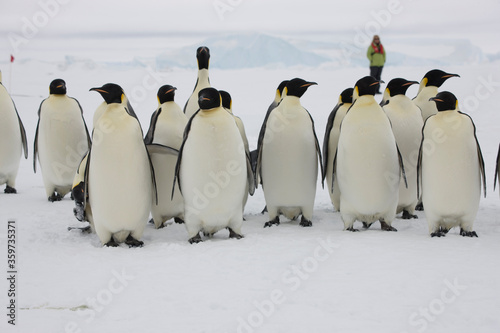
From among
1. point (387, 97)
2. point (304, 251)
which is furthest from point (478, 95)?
point (304, 251)

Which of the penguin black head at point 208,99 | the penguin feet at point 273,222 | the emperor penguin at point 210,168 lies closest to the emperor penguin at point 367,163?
the penguin feet at point 273,222

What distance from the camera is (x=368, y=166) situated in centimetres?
428

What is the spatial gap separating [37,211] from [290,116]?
252 cm

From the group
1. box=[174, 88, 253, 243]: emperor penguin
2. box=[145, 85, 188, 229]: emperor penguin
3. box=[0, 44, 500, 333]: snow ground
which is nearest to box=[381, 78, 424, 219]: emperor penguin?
box=[0, 44, 500, 333]: snow ground

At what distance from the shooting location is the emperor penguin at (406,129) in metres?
4.89

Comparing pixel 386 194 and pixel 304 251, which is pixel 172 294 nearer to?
pixel 304 251

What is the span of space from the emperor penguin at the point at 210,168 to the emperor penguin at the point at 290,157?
1.96 feet

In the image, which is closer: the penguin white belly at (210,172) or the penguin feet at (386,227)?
the penguin white belly at (210,172)

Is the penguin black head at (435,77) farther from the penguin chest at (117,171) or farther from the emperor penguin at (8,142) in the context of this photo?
the emperor penguin at (8,142)

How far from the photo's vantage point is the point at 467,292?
292 centimetres

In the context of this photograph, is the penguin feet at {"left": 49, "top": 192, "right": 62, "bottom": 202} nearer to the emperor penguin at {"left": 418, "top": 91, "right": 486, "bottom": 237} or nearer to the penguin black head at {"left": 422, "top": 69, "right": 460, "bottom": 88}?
the emperor penguin at {"left": 418, "top": 91, "right": 486, "bottom": 237}

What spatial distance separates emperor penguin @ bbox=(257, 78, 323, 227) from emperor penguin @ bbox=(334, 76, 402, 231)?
363 millimetres

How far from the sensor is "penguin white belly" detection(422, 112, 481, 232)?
4047 mm

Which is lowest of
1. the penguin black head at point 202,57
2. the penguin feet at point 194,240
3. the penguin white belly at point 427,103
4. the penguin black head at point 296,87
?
the penguin feet at point 194,240
